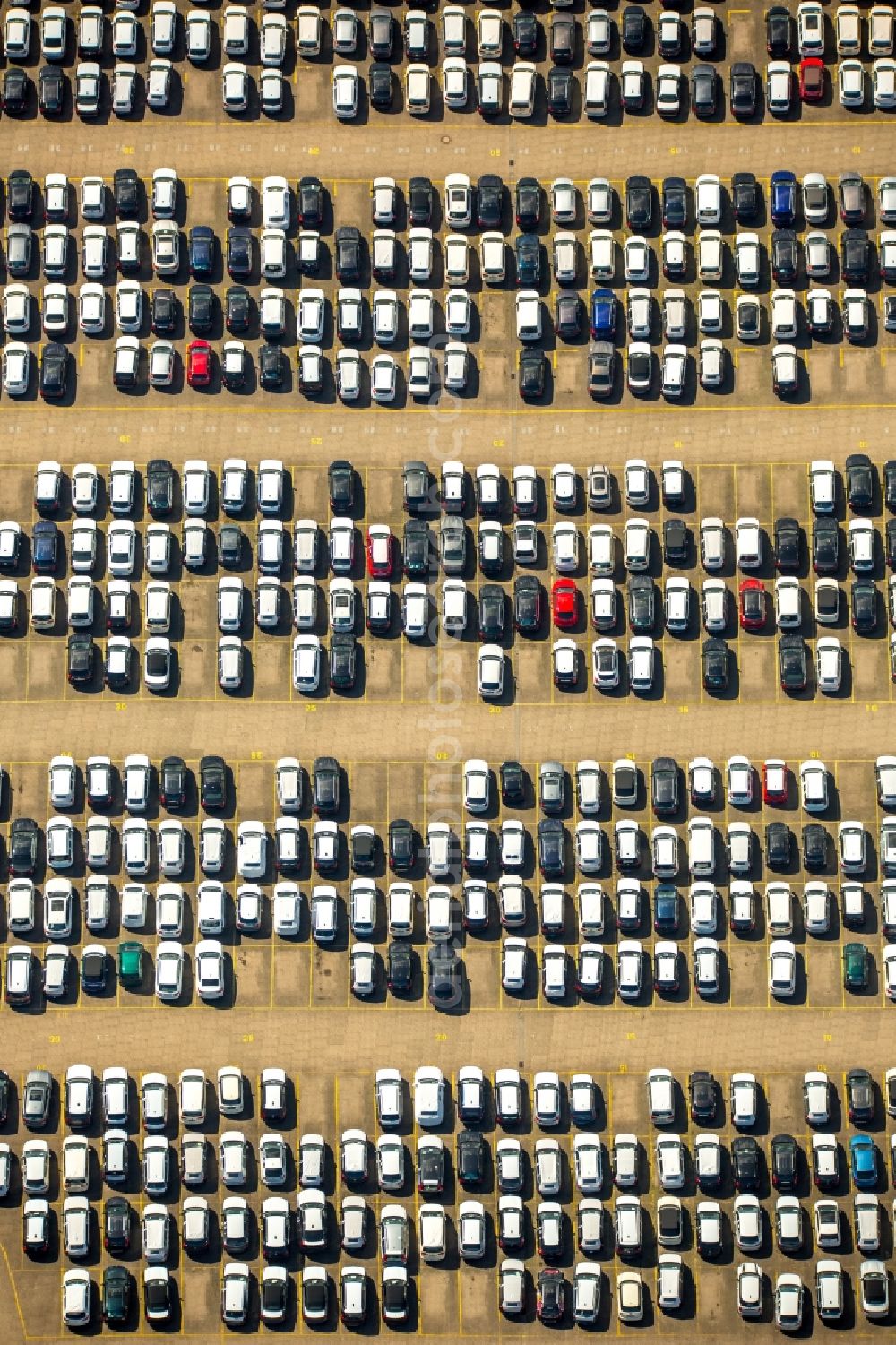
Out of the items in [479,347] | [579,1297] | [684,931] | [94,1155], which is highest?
[479,347]

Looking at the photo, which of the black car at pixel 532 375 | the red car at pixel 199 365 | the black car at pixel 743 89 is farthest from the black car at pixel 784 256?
the red car at pixel 199 365

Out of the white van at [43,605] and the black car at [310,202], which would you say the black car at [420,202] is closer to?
the black car at [310,202]

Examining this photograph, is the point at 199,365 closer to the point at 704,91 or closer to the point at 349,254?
the point at 349,254

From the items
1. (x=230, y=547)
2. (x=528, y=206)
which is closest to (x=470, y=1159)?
(x=230, y=547)

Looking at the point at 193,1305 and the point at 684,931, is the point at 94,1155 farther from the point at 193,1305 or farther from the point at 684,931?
the point at 684,931

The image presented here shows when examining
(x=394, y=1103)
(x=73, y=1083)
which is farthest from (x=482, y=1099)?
(x=73, y=1083)

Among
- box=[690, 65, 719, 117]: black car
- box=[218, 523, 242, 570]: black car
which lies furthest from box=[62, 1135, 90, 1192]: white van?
box=[690, 65, 719, 117]: black car
